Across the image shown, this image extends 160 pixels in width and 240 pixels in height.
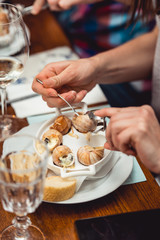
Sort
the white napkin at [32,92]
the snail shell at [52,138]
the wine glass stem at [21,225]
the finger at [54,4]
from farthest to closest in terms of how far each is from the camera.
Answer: the finger at [54,4] → the white napkin at [32,92] → the snail shell at [52,138] → the wine glass stem at [21,225]

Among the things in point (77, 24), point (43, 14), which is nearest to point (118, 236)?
point (43, 14)

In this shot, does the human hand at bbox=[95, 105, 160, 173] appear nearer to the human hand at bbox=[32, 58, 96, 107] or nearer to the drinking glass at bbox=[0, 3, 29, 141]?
the human hand at bbox=[32, 58, 96, 107]

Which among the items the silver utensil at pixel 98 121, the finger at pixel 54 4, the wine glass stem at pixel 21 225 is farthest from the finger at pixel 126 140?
the finger at pixel 54 4

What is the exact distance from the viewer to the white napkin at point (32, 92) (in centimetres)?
90

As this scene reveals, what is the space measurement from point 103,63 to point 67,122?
31cm

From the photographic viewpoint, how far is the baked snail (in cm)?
72

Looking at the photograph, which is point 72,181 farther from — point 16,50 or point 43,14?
point 43,14

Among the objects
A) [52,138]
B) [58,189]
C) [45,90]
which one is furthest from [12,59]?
[58,189]

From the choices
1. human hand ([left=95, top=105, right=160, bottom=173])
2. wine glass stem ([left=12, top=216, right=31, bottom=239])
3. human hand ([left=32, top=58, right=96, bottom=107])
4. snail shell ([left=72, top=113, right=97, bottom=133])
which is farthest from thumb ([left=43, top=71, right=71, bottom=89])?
wine glass stem ([left=12, top=216, right=31, bottom=239])

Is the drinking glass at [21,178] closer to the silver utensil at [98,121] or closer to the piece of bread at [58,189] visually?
the piece of bread at [58,189]

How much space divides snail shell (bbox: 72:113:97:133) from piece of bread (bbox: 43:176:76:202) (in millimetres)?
137

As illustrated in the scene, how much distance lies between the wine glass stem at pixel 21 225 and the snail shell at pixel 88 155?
15cm

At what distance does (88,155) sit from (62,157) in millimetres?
50

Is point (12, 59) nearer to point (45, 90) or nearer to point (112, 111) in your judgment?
point (45, 90)
